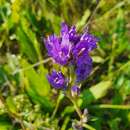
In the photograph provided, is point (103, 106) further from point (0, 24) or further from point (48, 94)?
point (0, 24)

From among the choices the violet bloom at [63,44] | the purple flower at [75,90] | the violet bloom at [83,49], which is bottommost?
the purple flower at [75,90]

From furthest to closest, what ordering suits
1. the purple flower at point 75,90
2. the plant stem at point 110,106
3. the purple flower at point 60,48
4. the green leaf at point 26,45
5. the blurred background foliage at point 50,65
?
the green leaf at point 26,45 → the blurred background foliage at point 50,65 → the plant stem at point 110,106 → the purple flower at point 75,90 → the purple flower at point 60,48

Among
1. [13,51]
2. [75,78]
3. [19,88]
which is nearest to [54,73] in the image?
[75,78]

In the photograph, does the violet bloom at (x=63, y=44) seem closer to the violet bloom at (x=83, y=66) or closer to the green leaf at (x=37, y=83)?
the violet bloom at (x=83, y=66)

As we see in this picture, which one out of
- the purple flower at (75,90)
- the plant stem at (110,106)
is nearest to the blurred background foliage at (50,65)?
the plant stem at (110,106)

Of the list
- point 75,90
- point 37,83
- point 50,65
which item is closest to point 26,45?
point 50,65

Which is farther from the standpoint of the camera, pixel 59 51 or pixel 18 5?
pixel 18 5

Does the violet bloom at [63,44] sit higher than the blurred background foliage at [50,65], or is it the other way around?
the violet bloom at [63,44]
